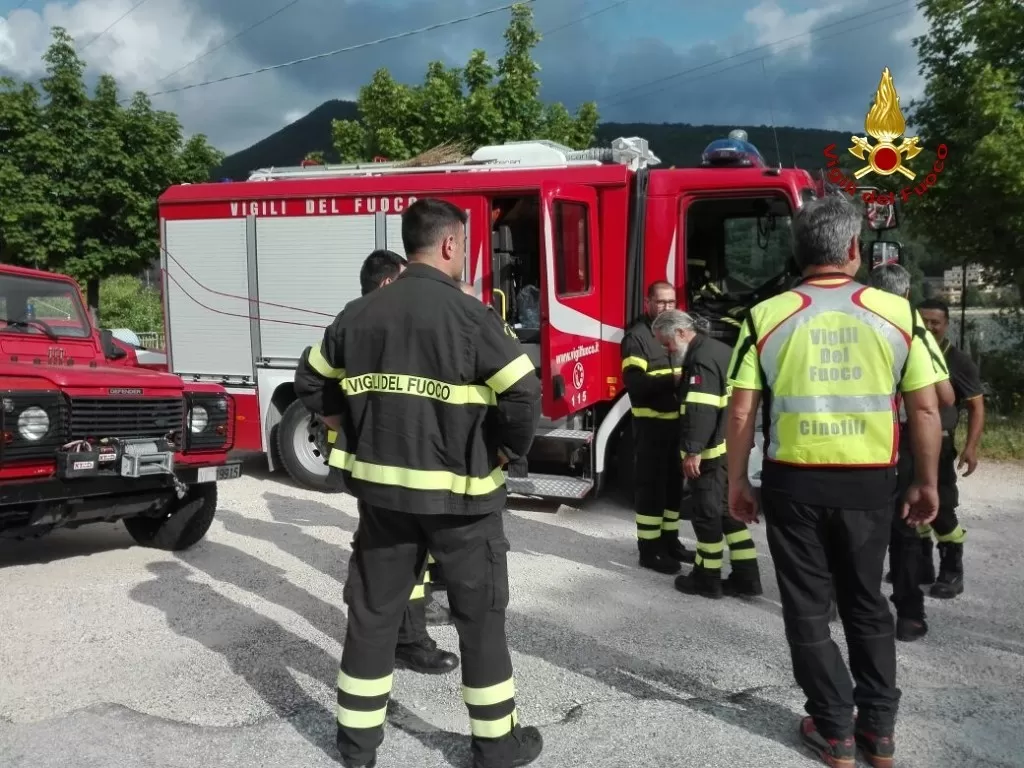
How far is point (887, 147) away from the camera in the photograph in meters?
10.4

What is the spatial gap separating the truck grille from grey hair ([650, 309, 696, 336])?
2.84 metres

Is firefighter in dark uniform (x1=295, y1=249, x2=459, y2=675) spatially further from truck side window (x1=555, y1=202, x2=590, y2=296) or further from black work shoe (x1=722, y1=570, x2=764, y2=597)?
truck side window (x1=555, y1=202, x2=590, y2=296)

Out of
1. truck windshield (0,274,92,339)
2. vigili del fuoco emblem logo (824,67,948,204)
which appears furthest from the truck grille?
vigili del fuoco emblem logo (824,67,948,204)

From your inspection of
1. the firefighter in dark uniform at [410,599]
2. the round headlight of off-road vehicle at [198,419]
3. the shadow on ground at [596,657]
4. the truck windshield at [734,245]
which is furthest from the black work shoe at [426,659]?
the truck windshield at [734,245]

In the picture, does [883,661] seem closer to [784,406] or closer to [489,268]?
[784,406]

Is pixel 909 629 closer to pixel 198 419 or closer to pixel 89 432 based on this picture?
pixel 198 419

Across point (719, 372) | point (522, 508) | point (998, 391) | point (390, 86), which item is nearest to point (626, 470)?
point (522, 508)

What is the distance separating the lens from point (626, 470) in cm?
742

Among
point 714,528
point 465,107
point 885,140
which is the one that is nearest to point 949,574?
point 714,528

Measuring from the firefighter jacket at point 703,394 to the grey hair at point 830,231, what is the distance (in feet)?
5.98

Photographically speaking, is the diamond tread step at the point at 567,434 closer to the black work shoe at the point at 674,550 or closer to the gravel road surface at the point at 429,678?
the gravel road surface at the point at 429,678

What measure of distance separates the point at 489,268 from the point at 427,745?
14.8 ft

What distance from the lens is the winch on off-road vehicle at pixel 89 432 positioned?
15.6ft

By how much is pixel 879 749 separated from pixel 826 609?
496mm
